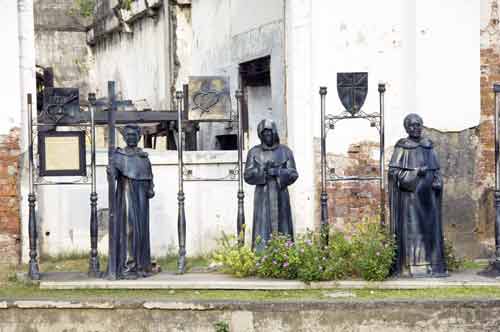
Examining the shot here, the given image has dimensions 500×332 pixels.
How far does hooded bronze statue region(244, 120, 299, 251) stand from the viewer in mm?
10836

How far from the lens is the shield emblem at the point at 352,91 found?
11109mm

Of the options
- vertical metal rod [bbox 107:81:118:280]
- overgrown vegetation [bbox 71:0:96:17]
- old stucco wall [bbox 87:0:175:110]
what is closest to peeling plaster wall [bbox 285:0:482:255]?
vertical metal rod [bbox 107:81:118:280]

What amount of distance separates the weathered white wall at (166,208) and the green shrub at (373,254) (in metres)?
2.75

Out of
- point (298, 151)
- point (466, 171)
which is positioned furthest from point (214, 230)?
point (466, 171)

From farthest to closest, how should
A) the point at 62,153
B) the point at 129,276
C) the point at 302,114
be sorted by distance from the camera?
1. the point at 302,114
2. the point at 62,153
3. the point at 129,276

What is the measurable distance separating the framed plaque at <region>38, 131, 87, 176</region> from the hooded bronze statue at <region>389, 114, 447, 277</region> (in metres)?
3.79

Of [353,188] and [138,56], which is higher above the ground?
[138,56]

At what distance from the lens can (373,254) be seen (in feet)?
33.2

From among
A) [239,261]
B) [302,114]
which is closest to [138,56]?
[302,114]

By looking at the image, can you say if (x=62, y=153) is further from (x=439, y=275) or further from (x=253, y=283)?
(x=439, y=275)

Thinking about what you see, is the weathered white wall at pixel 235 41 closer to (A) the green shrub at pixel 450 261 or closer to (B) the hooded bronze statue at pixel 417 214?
(B) the hooded bronze statue at pixel 417 214

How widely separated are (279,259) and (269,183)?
106 cm

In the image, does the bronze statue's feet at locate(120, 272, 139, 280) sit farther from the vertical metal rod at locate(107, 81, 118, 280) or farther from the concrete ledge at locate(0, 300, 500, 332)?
the concrete ledge at locate(0, 300, 500, 332)

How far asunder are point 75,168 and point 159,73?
8.91m
